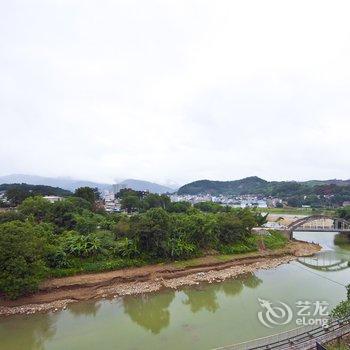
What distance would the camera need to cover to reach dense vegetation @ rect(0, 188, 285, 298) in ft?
75.8

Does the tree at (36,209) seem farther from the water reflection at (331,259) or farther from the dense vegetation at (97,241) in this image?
the water reflection at (331,259)

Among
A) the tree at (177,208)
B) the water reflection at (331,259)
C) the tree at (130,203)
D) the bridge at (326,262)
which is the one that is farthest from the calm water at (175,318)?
the tree at (130,203)

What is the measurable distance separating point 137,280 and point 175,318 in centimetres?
784

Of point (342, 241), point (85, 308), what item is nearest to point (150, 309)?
point (85, 308)

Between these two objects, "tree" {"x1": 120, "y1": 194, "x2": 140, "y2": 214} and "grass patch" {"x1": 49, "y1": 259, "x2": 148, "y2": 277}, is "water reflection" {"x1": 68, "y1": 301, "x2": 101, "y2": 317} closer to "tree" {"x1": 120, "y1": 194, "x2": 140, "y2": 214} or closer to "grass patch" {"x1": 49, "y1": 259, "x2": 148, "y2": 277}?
"grass patch" {"x1": 49, "y1": 259, "x2": 148, "y2": 277}

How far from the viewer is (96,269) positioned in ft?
96.5

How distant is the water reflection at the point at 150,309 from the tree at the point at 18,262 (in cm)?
675

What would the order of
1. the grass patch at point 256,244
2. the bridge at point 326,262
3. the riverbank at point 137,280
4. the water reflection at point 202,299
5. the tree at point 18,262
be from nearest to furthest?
the tree at point 18,262 < the water reflection at point 202,299 < the riverbank at point 137,280 < the bridge at point 326,262 < the grass patch at point 256,244

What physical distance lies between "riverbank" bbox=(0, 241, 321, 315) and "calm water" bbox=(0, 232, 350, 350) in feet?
3.66

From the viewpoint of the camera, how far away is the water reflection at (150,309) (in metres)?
21.6

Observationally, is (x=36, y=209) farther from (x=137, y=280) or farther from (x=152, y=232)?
(x=137, y=280)

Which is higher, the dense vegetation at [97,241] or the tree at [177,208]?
the tree at [177,208]

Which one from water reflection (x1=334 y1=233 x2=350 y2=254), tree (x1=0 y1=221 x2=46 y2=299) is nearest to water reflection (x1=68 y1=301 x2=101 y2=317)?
tree (x1=0 y1=221 x2=46 y2=299)

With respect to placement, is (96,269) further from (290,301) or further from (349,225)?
(349,225)
